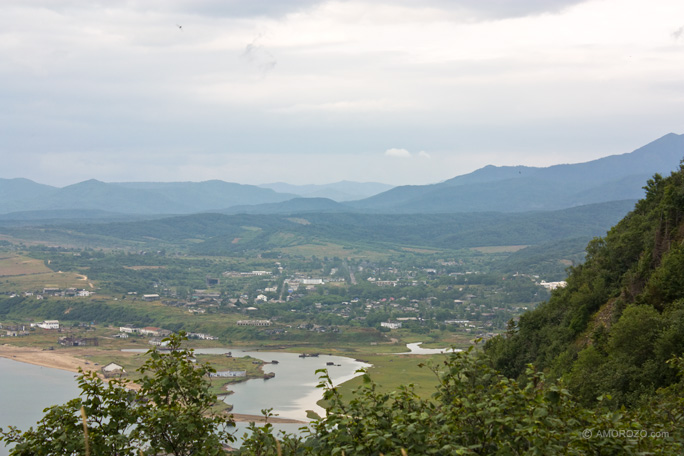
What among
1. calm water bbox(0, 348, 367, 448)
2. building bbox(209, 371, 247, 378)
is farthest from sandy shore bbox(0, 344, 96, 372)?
building bbox(209, 371, 247, 378)

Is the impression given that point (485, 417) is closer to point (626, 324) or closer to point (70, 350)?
point (626, 324)

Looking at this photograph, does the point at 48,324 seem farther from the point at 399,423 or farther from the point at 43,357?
the point at 399,423

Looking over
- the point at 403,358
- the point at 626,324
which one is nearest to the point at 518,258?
the point at 403,358

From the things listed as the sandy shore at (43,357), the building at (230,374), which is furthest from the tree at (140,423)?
the sandy shore at (43,357)

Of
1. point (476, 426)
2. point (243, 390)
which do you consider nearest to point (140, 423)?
point (476, 426)

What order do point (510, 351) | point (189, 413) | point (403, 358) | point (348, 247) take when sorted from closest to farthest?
point (189, 413), point (510, 351), point (403, 358), point (348, 247)
